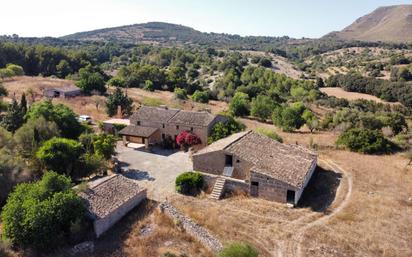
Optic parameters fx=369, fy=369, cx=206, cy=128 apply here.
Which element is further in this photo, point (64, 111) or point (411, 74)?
point (411, 74)

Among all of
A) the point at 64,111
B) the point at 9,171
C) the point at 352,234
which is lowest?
the point at 352,234

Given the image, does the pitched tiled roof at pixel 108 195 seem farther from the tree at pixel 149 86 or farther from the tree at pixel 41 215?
the tree at pixel 149 86

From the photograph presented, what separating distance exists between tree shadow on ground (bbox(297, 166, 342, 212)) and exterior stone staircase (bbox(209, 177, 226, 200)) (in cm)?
627

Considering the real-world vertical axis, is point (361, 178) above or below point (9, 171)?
below

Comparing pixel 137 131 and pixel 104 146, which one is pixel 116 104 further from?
pixel 104 146

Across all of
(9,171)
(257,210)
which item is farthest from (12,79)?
(257,210)

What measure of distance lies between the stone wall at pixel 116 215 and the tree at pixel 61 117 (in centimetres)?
1574

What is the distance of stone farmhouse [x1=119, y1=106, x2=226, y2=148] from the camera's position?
4209 cm

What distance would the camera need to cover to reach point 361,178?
34.1m

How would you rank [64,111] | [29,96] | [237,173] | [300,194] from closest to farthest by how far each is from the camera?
[300,194]
[237,173]
[64,111]
[29,96]

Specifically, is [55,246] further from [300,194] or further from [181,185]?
[300,194]

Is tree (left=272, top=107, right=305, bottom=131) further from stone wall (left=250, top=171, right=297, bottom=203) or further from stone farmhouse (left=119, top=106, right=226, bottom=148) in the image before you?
stone wall (left=250, top=171, right=297, bottom=203)

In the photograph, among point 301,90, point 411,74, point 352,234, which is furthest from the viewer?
point 411,74

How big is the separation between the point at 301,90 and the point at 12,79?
225ft
